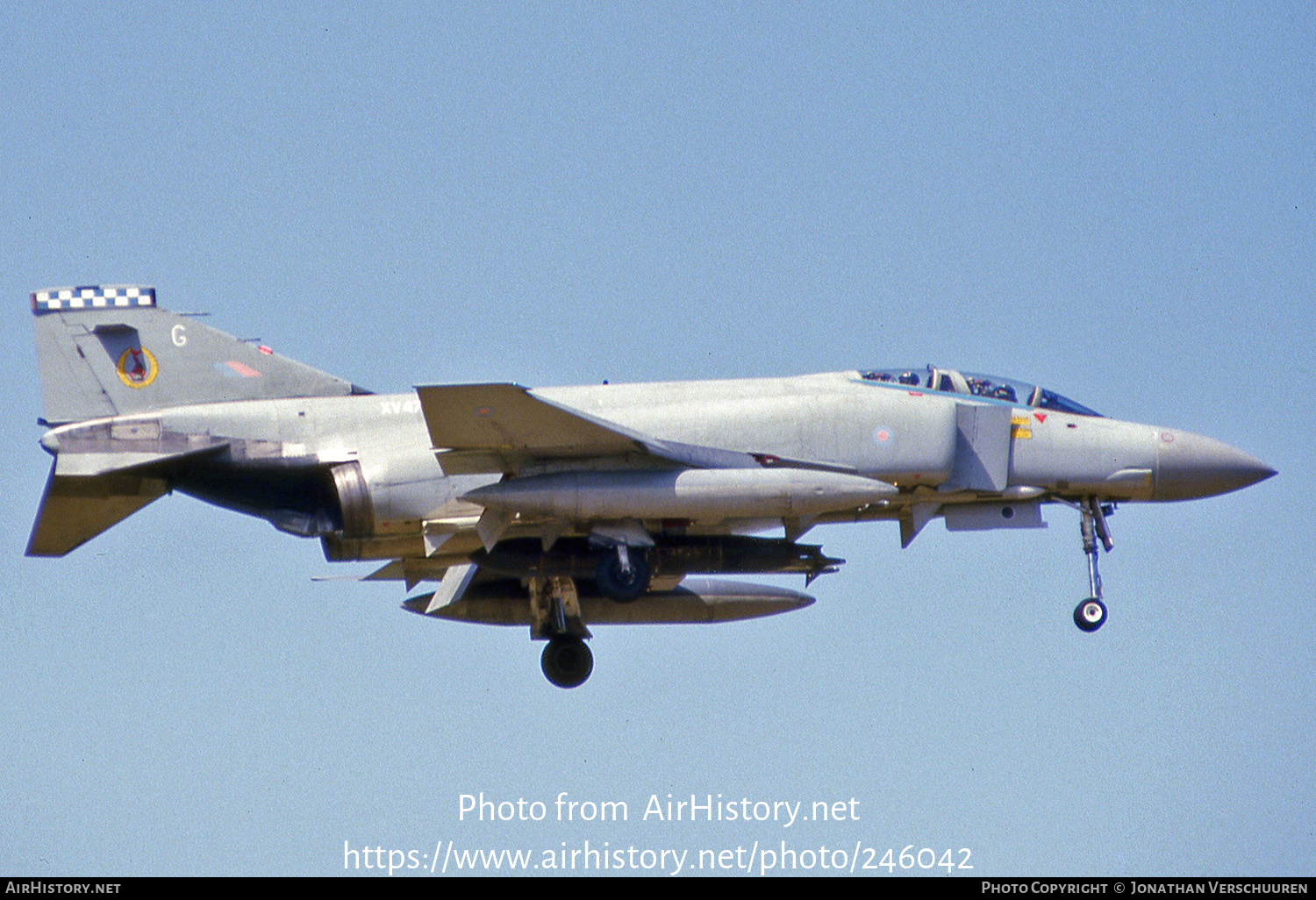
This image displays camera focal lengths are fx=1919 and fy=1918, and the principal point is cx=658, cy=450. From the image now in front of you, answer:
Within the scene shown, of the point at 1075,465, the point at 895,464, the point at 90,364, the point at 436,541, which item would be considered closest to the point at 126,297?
the point at 90,364

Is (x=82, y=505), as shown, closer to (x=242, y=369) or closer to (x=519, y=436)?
(x=242, y=369)

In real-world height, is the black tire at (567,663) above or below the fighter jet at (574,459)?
below

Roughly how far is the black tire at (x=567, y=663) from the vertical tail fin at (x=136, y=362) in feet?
12.2

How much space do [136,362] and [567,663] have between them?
222 inches

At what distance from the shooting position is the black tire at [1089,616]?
2012 cm

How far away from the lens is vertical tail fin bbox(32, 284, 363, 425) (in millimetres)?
19594

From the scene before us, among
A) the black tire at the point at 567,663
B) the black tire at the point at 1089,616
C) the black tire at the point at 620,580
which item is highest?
the black tire at the point at 620,580

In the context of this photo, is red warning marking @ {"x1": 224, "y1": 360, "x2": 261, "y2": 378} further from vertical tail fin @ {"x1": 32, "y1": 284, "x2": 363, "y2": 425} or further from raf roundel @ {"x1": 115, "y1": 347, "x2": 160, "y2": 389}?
raf roundel @ {"x1": 115, "y1": 347, "x2": 160, "y2": 389}

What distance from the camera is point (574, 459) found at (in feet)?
61.9

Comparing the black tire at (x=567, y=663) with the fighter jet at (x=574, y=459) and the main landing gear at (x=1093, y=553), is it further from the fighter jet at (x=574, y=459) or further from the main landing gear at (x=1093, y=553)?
the main landing gear at (x=1093, y=553)

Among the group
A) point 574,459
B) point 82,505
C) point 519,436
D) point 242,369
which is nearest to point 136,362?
point 242,369

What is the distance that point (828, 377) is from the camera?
65.5 ft

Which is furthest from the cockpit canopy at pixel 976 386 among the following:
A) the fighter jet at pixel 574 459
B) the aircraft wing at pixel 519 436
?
the aircraft wing at pixel 519 436

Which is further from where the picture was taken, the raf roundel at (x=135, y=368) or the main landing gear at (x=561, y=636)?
the main landing gear at (x=561, y=636)
